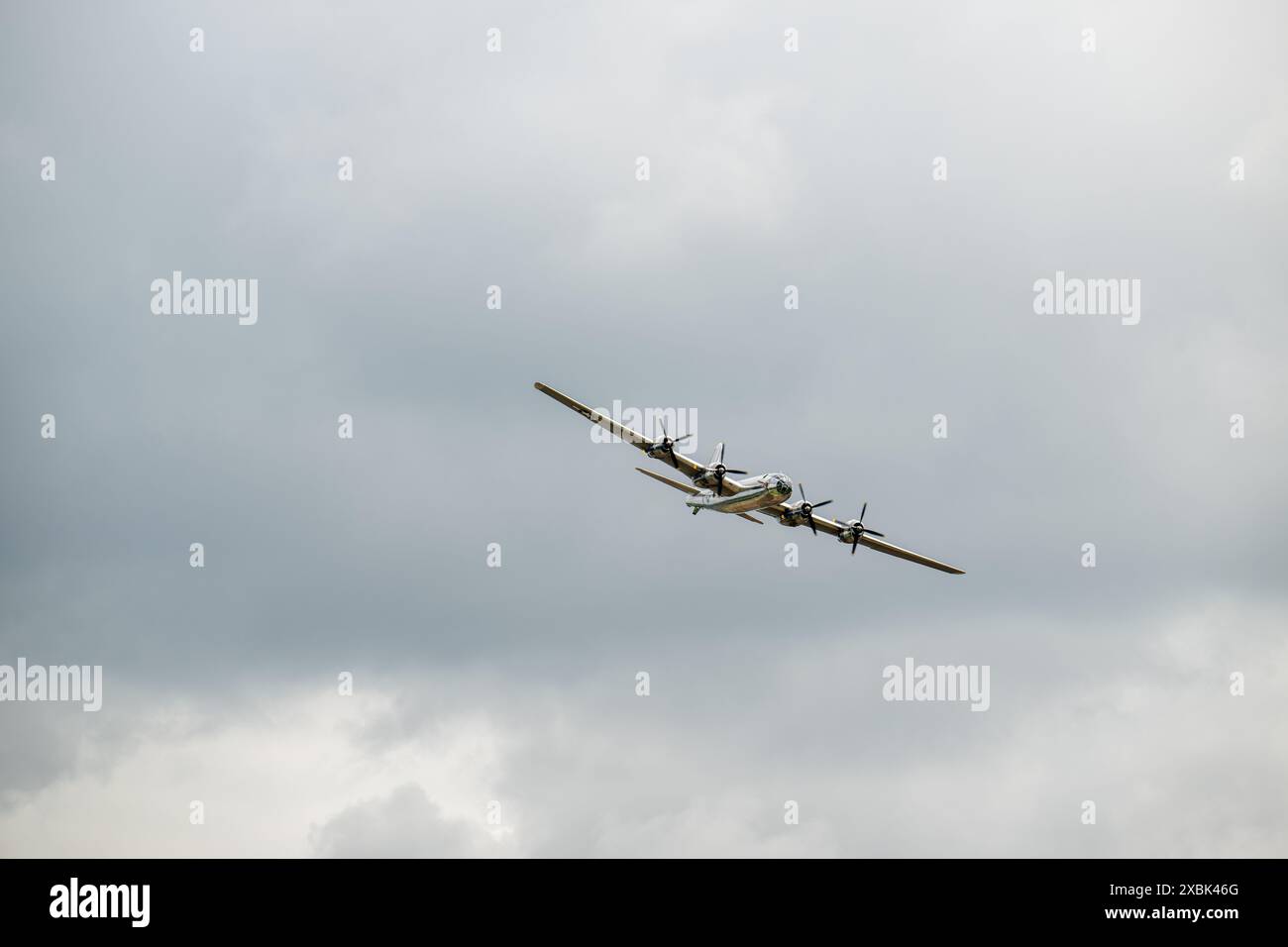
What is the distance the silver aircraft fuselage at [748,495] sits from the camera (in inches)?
5236

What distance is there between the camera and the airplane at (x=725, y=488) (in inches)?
5261

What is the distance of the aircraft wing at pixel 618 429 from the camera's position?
134m

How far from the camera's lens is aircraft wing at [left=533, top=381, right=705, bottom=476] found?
134m

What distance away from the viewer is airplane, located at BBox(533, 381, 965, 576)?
438 feet

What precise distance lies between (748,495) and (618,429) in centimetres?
1160

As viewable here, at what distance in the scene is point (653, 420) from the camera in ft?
456

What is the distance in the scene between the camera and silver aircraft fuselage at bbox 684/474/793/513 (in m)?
133
